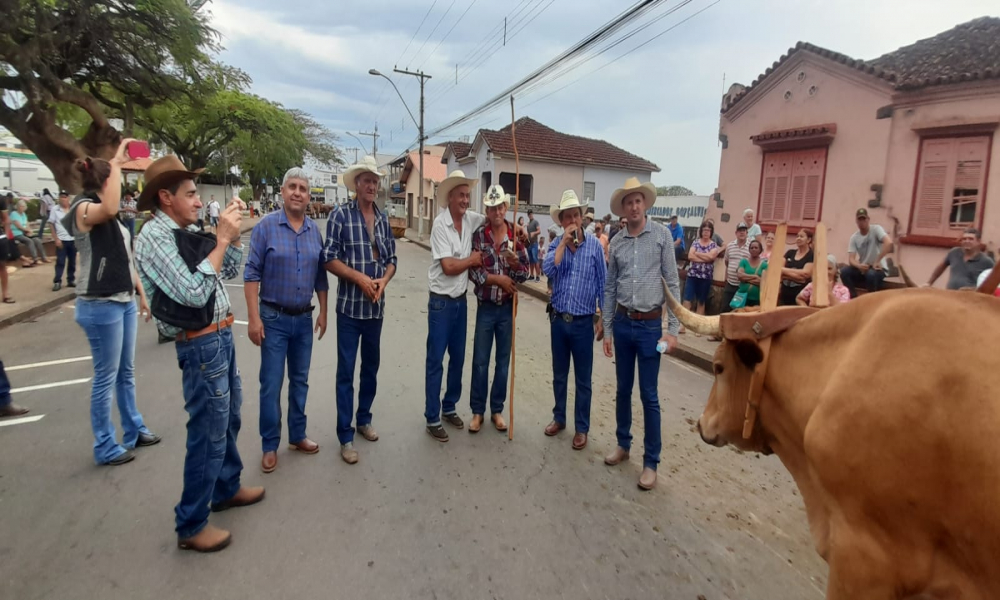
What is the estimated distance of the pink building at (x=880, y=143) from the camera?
868cm

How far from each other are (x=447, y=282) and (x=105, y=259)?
7.75 ft

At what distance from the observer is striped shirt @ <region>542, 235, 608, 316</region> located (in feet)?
13.9

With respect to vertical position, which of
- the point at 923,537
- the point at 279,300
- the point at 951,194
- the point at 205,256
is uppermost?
the point at 951,194

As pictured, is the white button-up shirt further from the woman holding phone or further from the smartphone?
the woman holding phone

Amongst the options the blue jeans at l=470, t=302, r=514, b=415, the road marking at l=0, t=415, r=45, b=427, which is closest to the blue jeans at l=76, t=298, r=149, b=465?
the road marking at l=0, t=415, r=45, b=427

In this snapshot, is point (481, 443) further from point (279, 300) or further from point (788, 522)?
point (788, 522)

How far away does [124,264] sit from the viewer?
377 cm

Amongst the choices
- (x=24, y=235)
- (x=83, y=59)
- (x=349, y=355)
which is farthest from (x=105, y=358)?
(x=83, y=59)

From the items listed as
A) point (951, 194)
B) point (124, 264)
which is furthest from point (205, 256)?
point (951, 194)

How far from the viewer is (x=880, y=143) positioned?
9852 mm

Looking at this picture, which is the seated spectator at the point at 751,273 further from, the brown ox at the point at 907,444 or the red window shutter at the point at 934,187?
the brown ox at the point at 907,444

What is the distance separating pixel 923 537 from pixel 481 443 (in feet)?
10.2

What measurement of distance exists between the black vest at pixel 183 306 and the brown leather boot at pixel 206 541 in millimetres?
1090

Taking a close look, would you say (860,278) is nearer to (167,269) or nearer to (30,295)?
(167,269)
